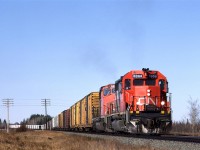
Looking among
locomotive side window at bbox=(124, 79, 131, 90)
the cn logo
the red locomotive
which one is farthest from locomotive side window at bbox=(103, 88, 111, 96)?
the cn logo

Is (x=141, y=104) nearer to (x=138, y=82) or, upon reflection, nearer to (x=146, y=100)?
(x=146, y=100)

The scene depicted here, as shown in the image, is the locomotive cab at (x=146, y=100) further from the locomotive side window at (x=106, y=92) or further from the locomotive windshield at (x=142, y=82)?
the locomotive side window at (x=106, y=92)

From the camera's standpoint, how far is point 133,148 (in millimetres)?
16594

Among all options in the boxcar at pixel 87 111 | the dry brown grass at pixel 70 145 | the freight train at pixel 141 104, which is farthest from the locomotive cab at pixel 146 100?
the boxcar at pixel 87 111

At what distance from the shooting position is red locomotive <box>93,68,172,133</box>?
80.3 ft

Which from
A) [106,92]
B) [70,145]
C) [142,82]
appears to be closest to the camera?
[70,145]

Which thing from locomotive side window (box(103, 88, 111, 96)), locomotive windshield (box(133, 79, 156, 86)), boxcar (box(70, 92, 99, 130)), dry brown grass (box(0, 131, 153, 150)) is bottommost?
dry brown grass (box(0, 131, 153, 150))

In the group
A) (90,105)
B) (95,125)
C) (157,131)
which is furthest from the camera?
(90,105)

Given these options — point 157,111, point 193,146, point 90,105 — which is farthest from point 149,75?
point 90,105

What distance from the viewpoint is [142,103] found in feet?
84.2

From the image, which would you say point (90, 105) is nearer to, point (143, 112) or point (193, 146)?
point (143, 112)

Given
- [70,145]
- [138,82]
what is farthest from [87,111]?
[70,145]

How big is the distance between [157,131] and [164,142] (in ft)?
28.0

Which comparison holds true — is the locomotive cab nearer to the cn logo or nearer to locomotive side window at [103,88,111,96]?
the cn logo
